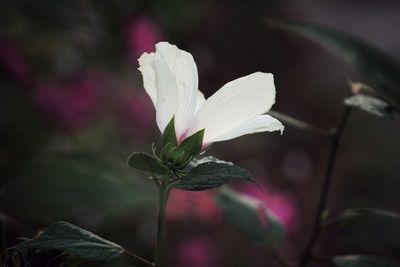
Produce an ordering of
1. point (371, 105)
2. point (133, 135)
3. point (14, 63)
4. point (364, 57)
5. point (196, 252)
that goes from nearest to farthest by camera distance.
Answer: point (371, 105) → point (364, 57) → point (14, 63) → point (196, 252) → point (133, 135)

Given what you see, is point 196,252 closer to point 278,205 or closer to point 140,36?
point 278,205

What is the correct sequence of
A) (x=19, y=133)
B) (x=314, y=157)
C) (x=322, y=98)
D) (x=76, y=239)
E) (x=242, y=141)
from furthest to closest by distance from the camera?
(x=322, y=98), (x=314, y=157), (x=242, y=141), (x=19, y=133), (x=76, y=239)

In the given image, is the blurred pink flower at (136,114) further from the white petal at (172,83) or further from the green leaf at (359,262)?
the white petal at (172,83)

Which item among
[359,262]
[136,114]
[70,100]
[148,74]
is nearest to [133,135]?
[136,114]

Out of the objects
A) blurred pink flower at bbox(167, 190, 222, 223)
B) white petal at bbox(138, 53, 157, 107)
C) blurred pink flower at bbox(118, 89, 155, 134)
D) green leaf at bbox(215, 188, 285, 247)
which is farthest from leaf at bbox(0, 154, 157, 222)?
blurred pink flower at bbox(118, 89, 155, 134)

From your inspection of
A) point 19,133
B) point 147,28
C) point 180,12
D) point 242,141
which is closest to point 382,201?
point 242,141

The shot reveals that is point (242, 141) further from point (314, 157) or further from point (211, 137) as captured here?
point (211, 137)
